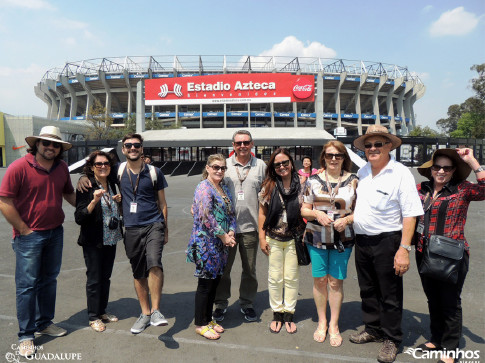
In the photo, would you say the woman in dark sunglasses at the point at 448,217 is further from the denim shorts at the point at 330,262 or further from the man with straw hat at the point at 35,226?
the man with straw hat at the point at 35,226

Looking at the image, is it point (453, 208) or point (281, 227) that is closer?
point (453, 208)

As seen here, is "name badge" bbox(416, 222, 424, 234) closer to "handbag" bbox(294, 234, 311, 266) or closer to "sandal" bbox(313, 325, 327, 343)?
"handbag" bbox(294, 234, 311, 266)

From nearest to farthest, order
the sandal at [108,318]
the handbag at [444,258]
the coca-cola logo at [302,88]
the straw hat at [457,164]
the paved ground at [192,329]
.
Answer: the handbag at [444,258], the straw hat at [457,164], the paved ground at [192,329], the sandal at [108,318], the coca-cola logo at [302,88]

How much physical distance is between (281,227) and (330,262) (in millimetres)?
582

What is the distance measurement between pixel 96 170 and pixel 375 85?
57.1 m

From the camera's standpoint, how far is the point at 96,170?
2912 mm

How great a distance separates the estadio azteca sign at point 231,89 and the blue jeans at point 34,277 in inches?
808

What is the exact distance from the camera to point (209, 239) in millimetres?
2764

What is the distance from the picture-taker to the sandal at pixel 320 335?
272 cm

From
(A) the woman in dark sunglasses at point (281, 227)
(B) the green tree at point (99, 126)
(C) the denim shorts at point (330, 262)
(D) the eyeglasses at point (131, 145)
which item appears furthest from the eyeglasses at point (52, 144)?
(B) the green tree at point (99, 126)

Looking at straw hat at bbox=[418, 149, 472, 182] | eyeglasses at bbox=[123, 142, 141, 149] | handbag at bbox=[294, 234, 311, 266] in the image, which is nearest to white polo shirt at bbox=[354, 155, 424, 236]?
straw hat at bbox=[418, 149, 472, 182]

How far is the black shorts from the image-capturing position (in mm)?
2846

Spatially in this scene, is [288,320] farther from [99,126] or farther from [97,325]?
[99,126]

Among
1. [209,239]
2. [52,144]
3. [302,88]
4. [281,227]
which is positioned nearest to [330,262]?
[281,227]
